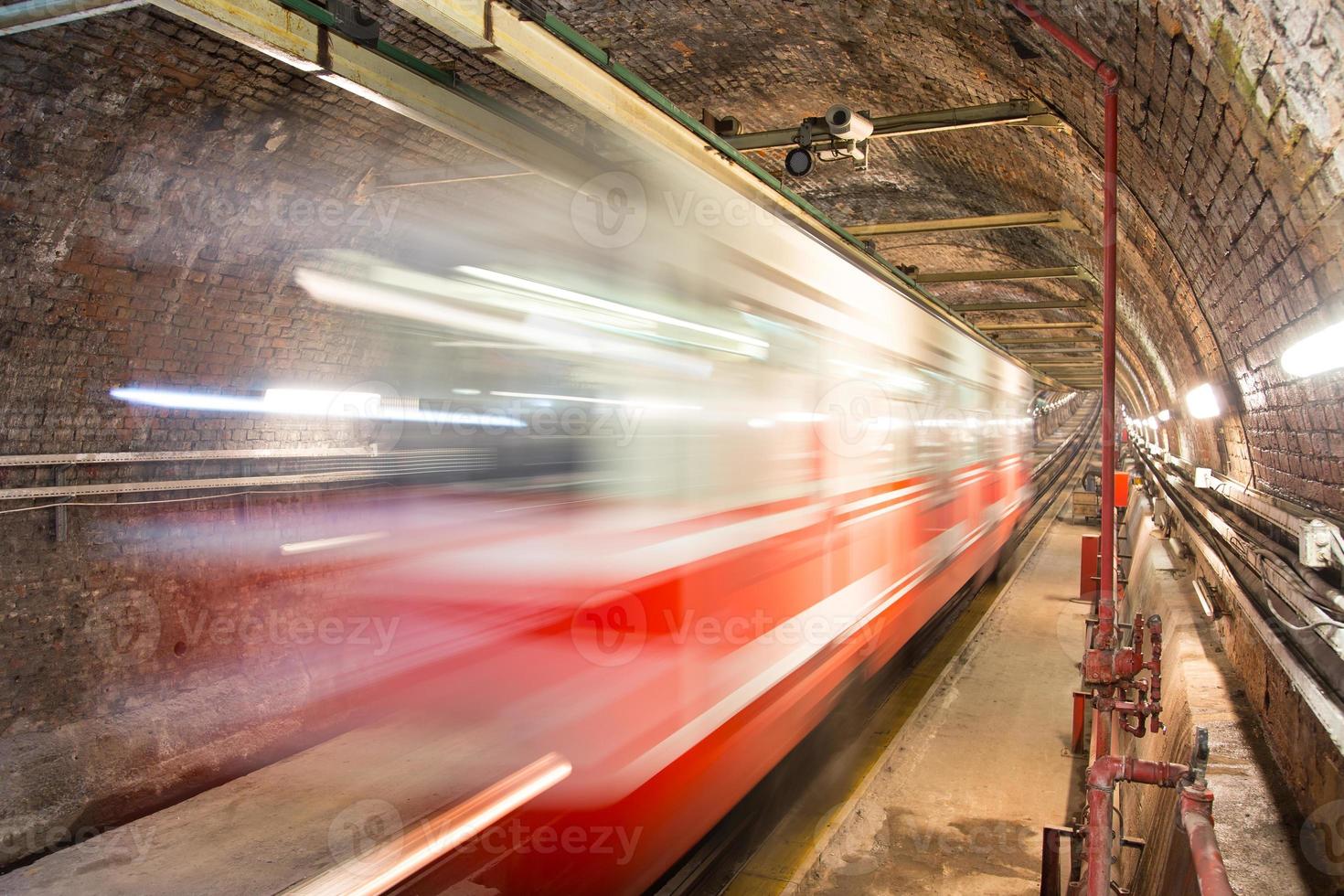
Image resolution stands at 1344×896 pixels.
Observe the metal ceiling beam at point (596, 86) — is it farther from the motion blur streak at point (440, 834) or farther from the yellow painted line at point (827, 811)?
the yellow painted line at point (827, 811)

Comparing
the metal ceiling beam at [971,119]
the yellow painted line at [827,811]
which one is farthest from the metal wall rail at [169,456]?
the metal ceiling beam at [971,119]

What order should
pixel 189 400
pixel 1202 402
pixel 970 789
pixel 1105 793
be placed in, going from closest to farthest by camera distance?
pixel 1105 793
pixel 970 789
pixel 189 400
pixel 1202 402

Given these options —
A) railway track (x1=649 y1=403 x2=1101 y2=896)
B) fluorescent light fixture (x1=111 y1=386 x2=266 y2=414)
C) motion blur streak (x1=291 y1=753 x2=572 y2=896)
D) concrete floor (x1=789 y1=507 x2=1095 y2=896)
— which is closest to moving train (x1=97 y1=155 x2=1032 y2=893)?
motion blur streak (x1=291 y1=753 x2=572 y2=896)

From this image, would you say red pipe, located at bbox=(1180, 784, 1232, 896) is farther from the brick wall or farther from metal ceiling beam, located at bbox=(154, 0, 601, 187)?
the brick wall

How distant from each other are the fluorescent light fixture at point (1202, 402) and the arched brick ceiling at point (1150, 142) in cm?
15

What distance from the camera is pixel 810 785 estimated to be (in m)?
5.80

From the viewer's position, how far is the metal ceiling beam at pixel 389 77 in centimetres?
322

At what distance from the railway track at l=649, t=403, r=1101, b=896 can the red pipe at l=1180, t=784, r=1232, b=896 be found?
7.12 feet

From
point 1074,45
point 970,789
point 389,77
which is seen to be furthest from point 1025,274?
point 389,77

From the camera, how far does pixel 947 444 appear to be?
25.3ft

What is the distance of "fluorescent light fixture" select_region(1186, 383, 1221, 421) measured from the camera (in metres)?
7.38

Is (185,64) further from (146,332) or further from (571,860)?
(571,860)

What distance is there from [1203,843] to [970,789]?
3.20m

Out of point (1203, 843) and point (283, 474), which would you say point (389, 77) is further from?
point (283, 474)
